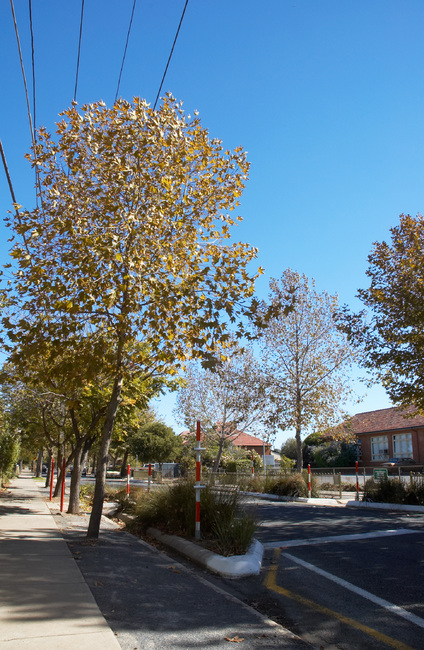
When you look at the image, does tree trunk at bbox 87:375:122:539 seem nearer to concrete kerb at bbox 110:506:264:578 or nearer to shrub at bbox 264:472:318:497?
concrete kerb at bbox 110:506:264:578

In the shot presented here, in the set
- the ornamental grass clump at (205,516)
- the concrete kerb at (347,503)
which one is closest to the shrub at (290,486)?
the concrete kerb at (347,503)

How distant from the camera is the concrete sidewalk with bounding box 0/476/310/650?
166 inches

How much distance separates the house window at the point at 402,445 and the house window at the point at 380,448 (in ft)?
4.33

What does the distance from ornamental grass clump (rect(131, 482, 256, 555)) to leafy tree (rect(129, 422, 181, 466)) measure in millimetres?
44973

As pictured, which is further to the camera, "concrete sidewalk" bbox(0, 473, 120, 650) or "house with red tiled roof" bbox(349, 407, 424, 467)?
"house with red tiled roof" bbox(349, 407, 424, 467)

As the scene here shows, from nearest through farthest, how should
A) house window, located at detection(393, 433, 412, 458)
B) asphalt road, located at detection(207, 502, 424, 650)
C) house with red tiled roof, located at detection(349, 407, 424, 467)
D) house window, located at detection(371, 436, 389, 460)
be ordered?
asphalt road, located at detection(207, 502, 424, 650)
house with red tiled roof, located at detection(349, 407, 424, 467)
house window, located at detection(393, 433, 412, 458)
house window, located at detection(371, 436, 389, 460)

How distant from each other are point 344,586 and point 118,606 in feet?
9.46

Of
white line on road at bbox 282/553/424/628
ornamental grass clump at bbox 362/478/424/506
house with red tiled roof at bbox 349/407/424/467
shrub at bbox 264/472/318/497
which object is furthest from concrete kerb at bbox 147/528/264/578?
house with red tiled roof at bbox 349/407/424/467

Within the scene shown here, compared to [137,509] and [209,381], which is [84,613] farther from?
[209,381]

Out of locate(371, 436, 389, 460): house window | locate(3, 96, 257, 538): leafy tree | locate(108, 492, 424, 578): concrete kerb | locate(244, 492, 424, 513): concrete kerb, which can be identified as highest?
locate(3, 96, 257, 538): leafy tree

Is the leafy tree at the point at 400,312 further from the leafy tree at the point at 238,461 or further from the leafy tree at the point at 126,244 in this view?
the leafy tree at the point at 238,461

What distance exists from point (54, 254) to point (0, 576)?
5131 millimetres

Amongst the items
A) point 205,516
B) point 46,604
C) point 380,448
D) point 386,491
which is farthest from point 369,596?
point 380,448

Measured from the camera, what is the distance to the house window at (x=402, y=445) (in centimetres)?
3941
